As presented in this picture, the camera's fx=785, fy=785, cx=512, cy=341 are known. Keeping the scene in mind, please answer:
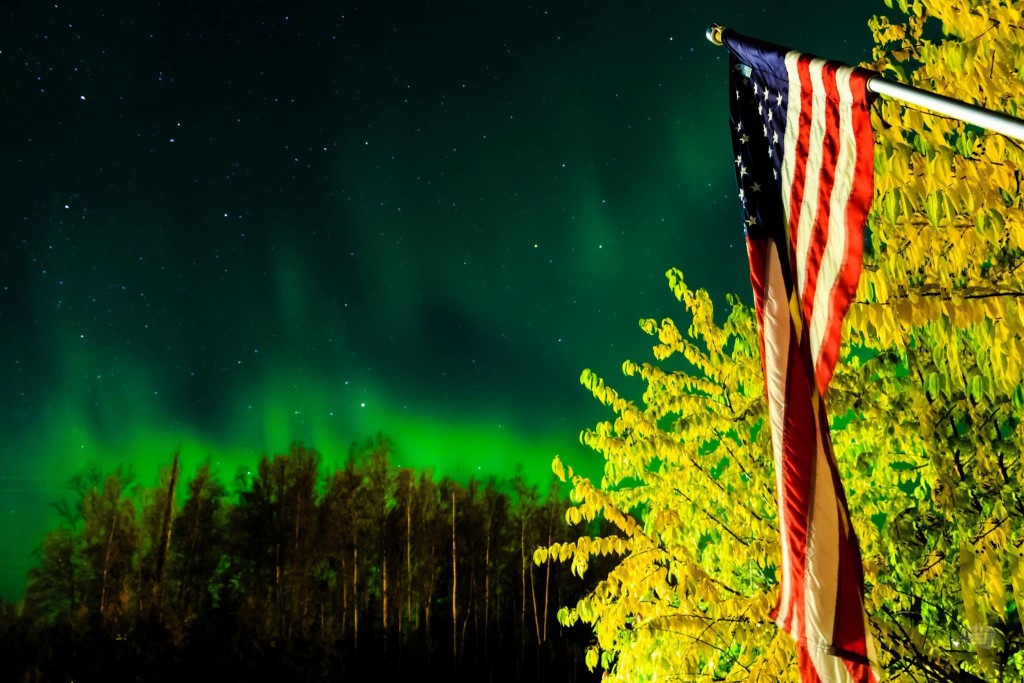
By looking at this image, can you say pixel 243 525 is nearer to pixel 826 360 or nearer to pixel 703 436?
pixel 703 436

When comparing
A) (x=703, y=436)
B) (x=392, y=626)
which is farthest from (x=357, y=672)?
(x=703, y=436)

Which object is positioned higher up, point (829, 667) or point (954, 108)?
point (954, 108)

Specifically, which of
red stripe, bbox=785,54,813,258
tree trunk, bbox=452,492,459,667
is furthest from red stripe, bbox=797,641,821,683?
tree trunk, bbox=452,492,459,667

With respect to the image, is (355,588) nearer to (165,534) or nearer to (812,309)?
(165,534)

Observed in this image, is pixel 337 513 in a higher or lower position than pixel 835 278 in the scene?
higher

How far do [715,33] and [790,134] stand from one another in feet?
2.59

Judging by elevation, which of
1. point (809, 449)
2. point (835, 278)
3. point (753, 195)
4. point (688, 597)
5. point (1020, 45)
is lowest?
point (688, 597)

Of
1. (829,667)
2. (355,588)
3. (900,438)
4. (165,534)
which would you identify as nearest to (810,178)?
(829,667)

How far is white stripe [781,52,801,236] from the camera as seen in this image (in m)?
3.49

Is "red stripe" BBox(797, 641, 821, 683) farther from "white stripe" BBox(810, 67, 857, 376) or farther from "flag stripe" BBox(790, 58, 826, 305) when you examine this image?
"flag stripe" BBox(790, 58, 826, 305)

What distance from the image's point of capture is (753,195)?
3.78 metres

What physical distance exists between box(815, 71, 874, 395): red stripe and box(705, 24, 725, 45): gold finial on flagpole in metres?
1.01

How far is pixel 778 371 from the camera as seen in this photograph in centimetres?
343

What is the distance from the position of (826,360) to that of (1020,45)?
249 centimetres
